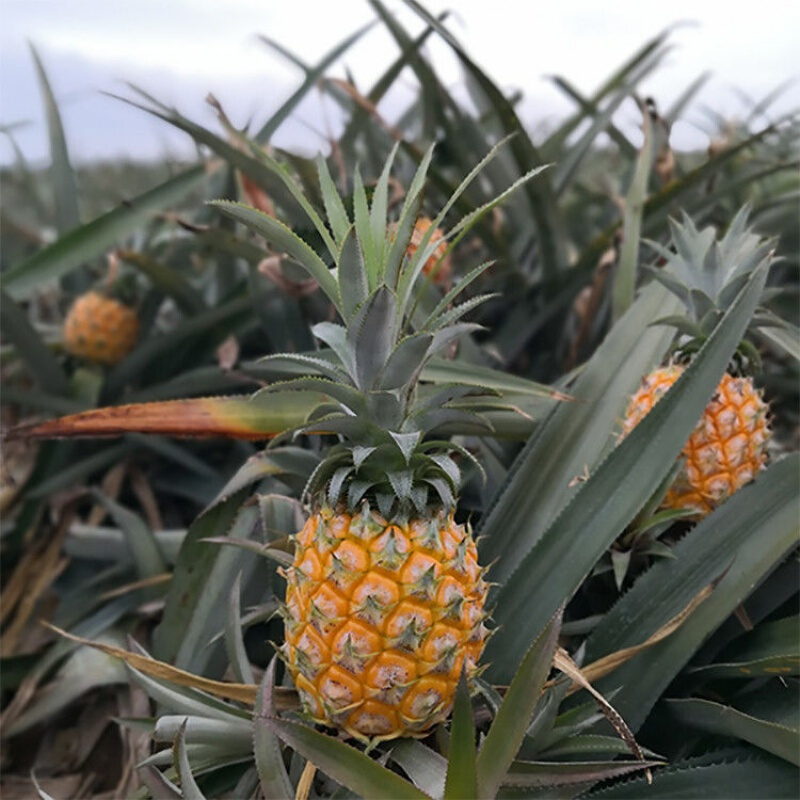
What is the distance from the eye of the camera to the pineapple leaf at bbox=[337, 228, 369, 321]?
62 cm

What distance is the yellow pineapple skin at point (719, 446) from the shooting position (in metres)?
0.83

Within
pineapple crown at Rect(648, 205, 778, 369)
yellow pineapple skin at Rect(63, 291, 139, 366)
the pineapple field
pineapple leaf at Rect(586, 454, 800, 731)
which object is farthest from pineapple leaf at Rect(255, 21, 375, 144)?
pineapple leaf at Rect(586, 454, 800, 731)

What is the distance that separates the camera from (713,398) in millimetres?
842

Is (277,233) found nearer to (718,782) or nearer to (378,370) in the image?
(378,370)

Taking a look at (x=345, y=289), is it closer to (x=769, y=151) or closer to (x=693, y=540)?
(x=693, y=540)

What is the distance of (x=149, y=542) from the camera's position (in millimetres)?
1159

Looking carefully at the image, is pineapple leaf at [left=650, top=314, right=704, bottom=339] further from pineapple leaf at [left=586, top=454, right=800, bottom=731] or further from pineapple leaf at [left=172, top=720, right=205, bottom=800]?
pineapple leaf at [left=172, top=720, right=205, bottom=800]

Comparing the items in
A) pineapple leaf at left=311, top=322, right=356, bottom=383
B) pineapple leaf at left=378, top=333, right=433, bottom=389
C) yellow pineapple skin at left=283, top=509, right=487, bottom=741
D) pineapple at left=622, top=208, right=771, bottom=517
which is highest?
pineapple at left=622, top=208, right=771, bottom=517

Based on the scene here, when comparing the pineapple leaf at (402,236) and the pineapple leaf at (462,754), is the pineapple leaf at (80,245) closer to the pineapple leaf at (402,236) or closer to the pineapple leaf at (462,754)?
the pineapple leaf at (402,236)

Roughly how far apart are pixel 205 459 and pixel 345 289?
0.85 metres

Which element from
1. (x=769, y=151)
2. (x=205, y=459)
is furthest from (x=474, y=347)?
(x=769, y=151)

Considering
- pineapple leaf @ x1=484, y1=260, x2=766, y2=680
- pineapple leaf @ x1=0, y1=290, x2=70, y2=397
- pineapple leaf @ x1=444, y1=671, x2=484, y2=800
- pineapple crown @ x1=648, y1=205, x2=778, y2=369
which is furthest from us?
pineapple leaf @ x1=0, y1=290, x2=70, y2=397

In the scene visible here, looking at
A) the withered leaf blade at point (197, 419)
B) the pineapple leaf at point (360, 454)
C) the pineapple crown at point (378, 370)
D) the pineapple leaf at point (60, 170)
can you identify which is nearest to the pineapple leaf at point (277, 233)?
the pineapple crown at point (378, 370)

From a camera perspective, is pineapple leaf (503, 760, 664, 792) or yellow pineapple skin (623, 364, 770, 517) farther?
yellow pineapple skin (623, 364, 770, 517)
